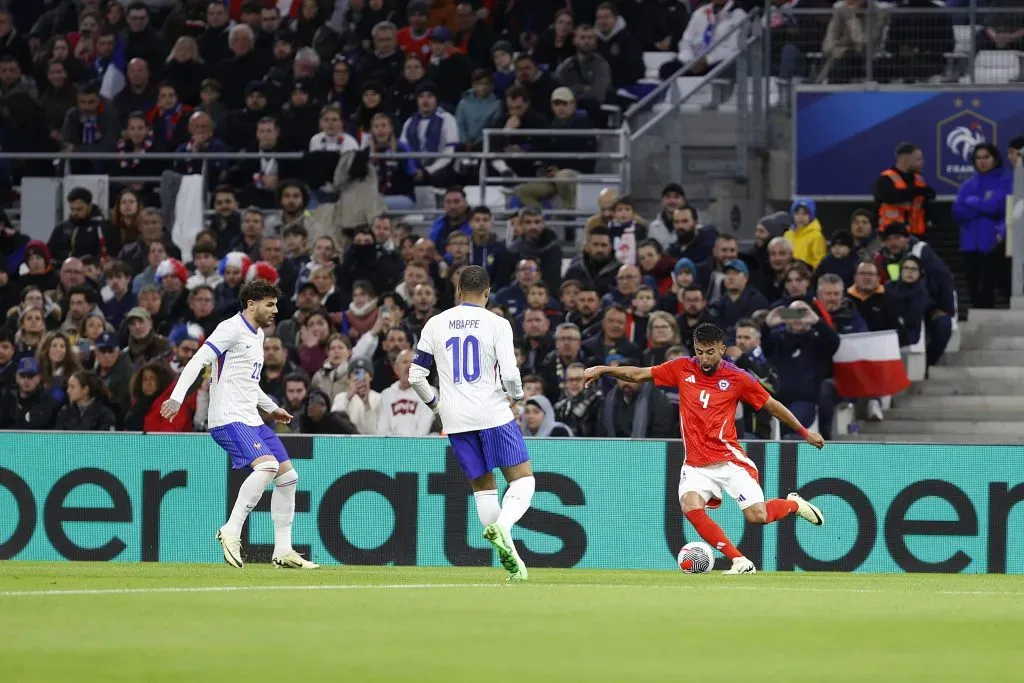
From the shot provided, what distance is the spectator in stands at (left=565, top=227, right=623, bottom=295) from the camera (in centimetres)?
1897

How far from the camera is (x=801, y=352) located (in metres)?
17.6

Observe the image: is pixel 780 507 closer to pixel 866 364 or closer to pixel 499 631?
pixel 866 364

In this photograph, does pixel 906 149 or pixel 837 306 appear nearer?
pixel 837 306

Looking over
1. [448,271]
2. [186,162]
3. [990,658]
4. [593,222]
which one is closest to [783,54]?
[593,222]

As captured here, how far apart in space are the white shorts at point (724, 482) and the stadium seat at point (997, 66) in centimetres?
949

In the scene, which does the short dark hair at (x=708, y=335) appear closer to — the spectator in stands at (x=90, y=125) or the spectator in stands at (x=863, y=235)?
the spectator in stands at (x=863, y=235)

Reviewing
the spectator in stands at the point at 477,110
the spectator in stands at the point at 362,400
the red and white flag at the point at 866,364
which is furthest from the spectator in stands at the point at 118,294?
the red and white flag at the point at 866,364

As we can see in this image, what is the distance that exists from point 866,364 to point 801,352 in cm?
89

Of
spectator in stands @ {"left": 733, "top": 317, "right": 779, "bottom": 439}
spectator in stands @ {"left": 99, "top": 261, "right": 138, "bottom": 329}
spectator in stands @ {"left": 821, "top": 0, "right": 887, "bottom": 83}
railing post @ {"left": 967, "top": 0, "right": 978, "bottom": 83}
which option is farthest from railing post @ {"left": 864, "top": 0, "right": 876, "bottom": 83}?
spectator in stands @ {"left": 99, "top": 261, "right": 138, "bottom": 329}

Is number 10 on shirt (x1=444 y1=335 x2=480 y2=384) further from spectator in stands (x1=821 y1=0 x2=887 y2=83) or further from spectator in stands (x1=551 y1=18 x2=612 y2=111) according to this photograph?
spectator in stands (x1=551 y1=18 x2=612 y2=111)

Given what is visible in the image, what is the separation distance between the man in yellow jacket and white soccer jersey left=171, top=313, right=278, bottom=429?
7.22 metres

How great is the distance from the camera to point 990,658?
8227mm

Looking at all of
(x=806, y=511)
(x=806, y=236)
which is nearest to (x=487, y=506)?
(x=806, y=511)

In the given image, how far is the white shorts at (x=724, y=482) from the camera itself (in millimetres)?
13664
